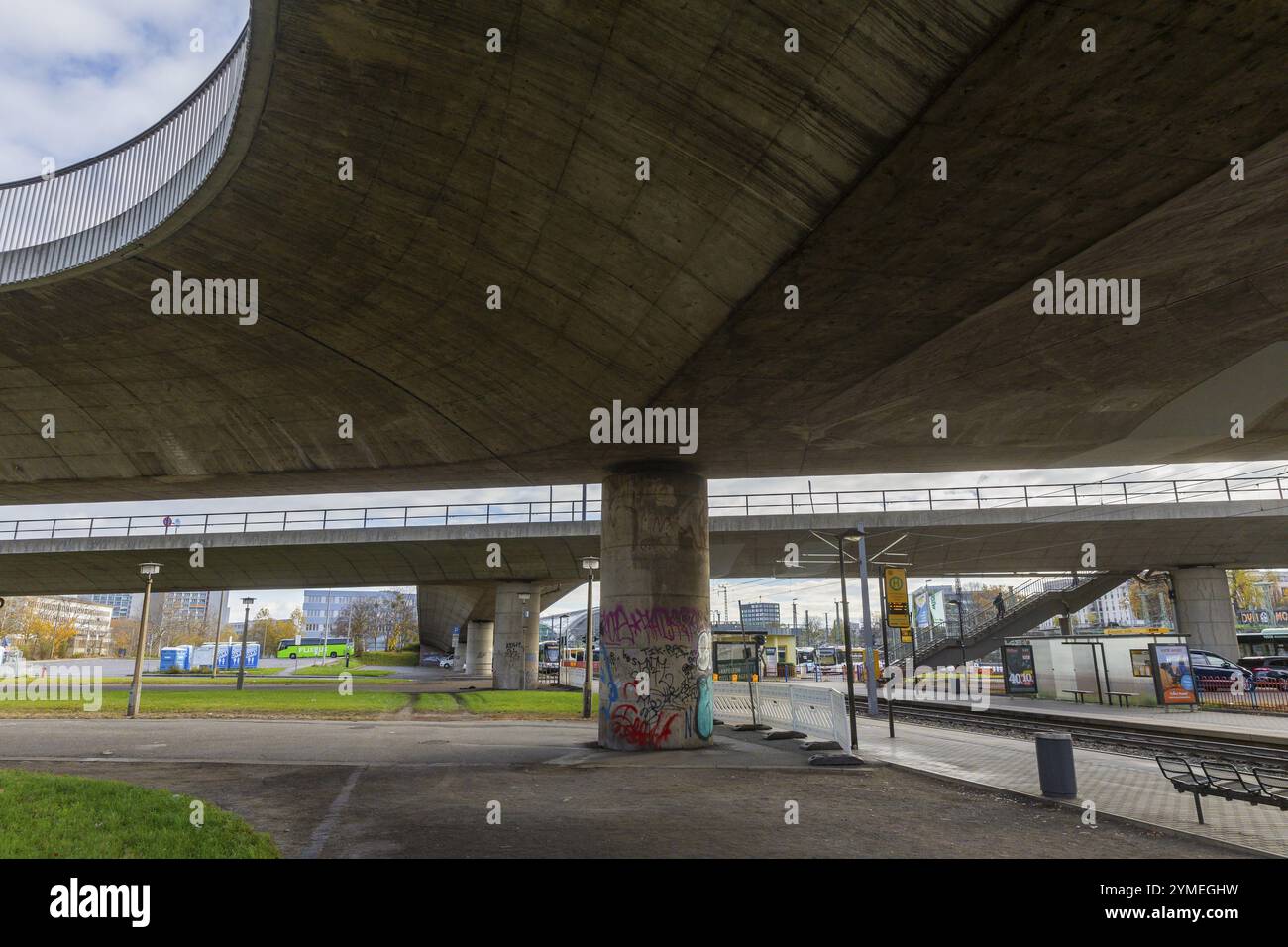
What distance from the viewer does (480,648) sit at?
67875mm

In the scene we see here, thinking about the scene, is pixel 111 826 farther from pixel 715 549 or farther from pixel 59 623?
pixel 59 623

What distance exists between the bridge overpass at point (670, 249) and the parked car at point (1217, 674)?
15382mm

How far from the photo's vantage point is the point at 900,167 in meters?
7.07

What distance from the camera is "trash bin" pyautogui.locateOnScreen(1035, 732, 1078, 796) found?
10.8 metres

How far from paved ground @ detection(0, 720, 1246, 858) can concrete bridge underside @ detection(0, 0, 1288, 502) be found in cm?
625

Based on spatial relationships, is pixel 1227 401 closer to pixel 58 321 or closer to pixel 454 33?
pixel 454 33

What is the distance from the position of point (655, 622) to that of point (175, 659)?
74.0m

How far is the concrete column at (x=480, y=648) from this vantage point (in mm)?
67188

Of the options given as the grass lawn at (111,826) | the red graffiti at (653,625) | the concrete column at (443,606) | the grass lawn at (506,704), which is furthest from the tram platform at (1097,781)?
the concrete column at (443,606)

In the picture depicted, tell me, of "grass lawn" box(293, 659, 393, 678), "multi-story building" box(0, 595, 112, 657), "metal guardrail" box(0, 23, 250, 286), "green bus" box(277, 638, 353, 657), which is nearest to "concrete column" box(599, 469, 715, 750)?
"metal guardrail" box(0, 23, 250, 286)

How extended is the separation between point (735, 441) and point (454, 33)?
10.3m

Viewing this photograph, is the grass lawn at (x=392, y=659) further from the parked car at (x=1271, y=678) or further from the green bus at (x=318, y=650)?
the parked car at (x=1271, y=678)
